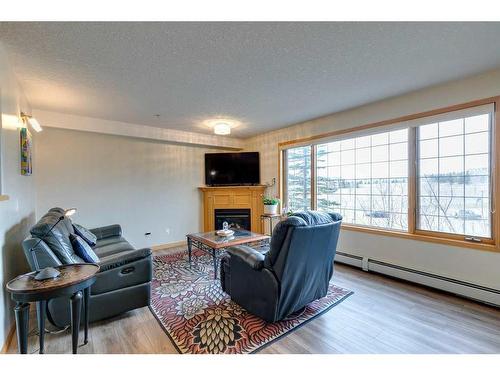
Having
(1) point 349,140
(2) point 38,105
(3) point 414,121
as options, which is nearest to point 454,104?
(3) point 414,121

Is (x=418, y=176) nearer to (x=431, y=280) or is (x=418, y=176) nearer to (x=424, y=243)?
(x=424, y=243)

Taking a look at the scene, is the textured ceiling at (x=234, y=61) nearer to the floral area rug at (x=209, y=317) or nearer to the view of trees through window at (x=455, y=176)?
the view of trees through window at (x=455, y=176)

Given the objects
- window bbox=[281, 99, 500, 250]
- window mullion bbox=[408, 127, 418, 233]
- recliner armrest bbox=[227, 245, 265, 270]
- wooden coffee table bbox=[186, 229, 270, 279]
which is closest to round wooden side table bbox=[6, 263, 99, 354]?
recliner armrest bbox=[227, 245, 265, 270]

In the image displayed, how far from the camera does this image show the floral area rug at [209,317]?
1.87m

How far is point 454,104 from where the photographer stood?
8.79 feet

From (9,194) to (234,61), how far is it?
2320mm

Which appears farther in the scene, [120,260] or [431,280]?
[431,280]

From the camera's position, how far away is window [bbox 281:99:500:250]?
8.46 feet

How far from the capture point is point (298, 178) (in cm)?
473

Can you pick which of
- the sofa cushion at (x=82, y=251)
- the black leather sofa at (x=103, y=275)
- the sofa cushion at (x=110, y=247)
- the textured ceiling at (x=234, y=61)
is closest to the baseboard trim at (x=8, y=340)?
the black leather sofa at (x=103, y=275)

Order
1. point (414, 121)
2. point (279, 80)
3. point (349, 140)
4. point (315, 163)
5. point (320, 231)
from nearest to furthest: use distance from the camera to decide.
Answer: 1. point (320, 231)
2. point (279, 80)
3. point (414, 121)
4. point (349, 140)
5. point (315, 163)

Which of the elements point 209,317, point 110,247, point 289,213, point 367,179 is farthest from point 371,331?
point 110,247
